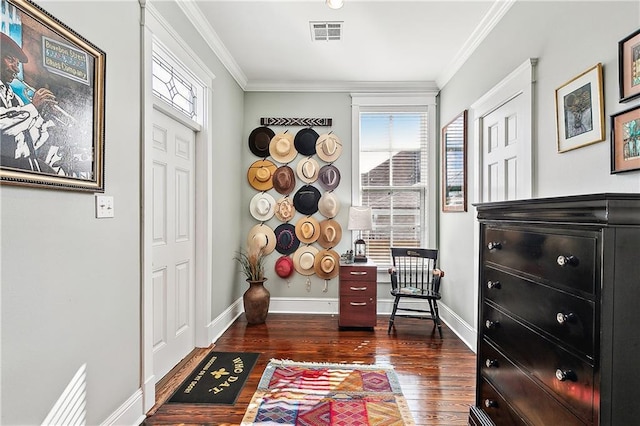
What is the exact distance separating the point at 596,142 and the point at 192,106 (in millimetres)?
2917

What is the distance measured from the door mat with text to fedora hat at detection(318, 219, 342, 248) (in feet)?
5.33

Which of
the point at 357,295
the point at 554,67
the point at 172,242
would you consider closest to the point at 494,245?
the point at 554,67

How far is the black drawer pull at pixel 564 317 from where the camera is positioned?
1073 millimetres

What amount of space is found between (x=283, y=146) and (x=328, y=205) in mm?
925

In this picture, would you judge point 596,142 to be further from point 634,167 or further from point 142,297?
point 142,297

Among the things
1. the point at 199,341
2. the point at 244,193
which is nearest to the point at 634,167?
the point at 199,341

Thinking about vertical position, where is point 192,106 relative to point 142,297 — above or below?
above

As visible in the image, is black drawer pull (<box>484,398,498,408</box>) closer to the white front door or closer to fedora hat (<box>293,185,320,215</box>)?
the white front door

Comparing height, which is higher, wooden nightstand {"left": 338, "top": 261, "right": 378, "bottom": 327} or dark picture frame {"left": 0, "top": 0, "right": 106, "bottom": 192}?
dark picture frame {"left": 0, "top": 0, "right": 106, "bottom": 192}

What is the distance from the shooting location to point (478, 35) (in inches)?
117

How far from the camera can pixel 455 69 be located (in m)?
3.57

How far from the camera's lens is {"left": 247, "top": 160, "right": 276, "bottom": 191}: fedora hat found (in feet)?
13.5

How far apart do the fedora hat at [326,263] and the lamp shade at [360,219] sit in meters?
0.49

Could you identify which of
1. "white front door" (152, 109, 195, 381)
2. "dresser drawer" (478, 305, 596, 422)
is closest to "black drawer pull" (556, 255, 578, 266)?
"dresser drawer" (478, 305, 596, 422)
